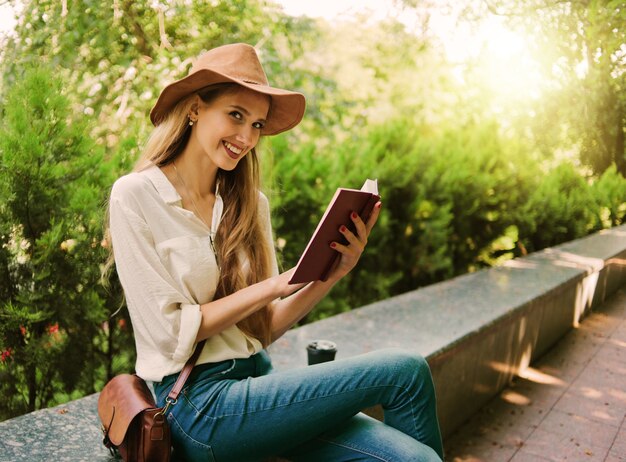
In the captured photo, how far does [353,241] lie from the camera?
6.08ft

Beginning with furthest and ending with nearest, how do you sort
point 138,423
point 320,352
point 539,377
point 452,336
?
point 539,377, point 452,336, point 320,352, point 138,423

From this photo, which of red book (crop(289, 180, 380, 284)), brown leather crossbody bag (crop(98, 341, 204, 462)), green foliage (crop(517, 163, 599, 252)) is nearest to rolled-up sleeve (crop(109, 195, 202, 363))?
brown leather crossbody bag (crop(98, 341, 204, 462))

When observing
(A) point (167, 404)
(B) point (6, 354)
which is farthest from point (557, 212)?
(A) point (167, 404)

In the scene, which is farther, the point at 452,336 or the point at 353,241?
the point at 452,336

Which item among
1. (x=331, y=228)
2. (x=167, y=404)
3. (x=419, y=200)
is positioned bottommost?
(x=167, y=404)

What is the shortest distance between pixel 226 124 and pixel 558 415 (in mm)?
3077

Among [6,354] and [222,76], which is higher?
[222,76]

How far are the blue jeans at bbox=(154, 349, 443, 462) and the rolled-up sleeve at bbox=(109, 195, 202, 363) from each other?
0.51 feet

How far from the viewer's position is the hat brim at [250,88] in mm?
1893

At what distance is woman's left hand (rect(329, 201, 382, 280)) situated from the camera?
1.83 metres

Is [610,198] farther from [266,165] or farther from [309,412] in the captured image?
[309,412]

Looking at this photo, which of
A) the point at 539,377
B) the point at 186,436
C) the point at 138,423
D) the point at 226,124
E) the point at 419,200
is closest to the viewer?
the point at 138,423

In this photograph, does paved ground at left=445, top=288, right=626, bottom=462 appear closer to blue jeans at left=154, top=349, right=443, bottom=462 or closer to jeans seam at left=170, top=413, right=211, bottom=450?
blue jeans at left=154, top=349, right=443, bottom=462

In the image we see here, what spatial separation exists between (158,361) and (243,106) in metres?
A: 0.91
